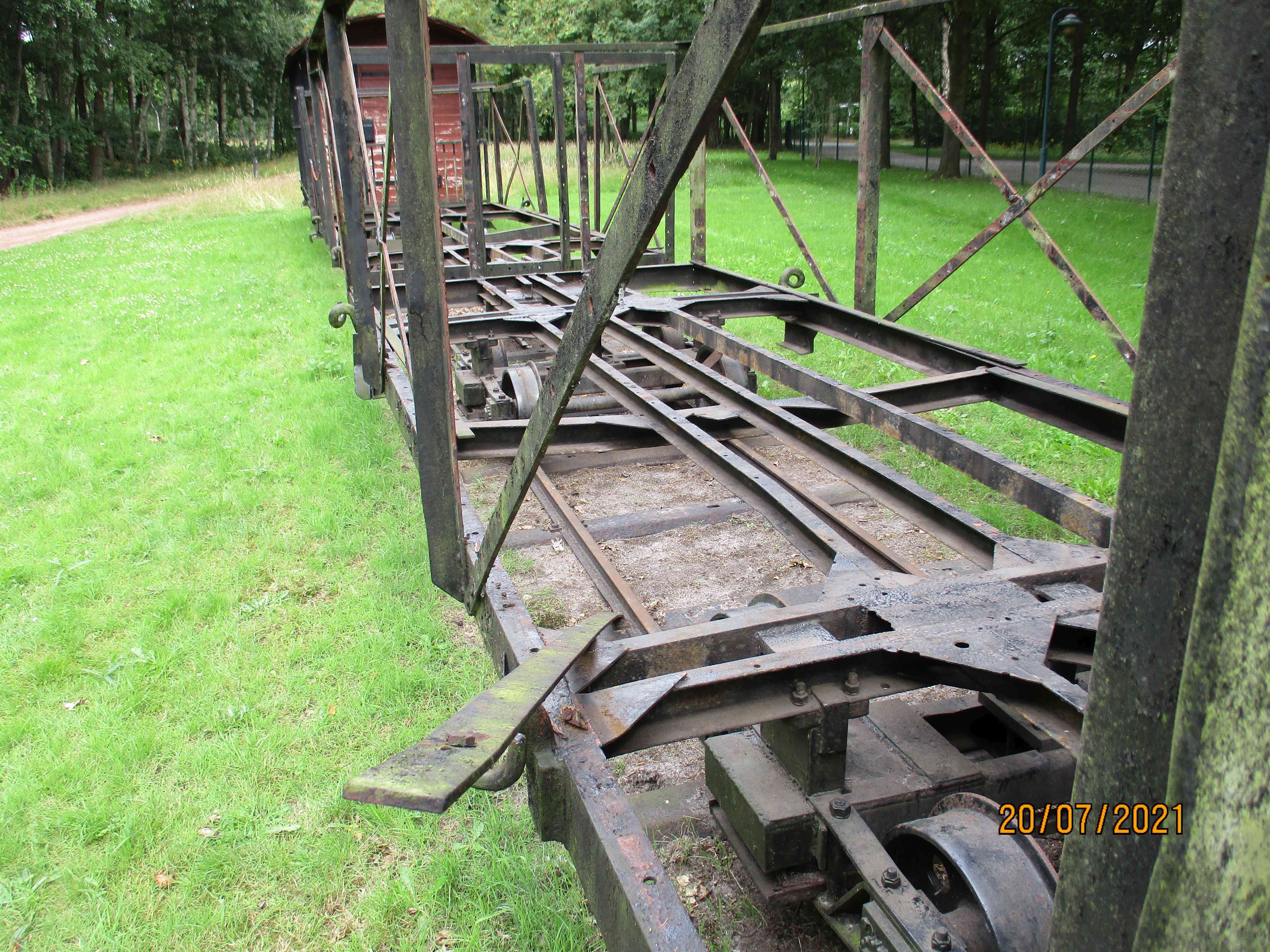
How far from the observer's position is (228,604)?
402 cm

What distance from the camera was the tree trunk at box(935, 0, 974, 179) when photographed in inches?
850

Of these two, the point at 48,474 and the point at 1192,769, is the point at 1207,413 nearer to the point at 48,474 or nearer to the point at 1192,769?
the point at 1192,769

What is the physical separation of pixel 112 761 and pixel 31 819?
277mm

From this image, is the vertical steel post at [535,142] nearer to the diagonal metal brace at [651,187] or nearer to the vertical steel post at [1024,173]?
the diagonal metal brace at [651,187]

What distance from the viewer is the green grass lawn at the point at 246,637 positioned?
98.3 inches

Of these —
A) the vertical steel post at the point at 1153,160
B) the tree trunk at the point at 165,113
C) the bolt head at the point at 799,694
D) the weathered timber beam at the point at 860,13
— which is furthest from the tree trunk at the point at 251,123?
the bolt head at the point at 799,694

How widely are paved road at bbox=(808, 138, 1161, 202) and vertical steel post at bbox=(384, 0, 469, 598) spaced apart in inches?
575

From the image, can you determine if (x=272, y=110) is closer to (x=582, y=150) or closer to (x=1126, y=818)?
(x=582, y=150)

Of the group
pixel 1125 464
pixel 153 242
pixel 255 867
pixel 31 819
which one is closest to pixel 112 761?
pixel 31 819

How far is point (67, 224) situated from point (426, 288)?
2550cm

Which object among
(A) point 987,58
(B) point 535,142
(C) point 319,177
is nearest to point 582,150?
(B) point 535,142

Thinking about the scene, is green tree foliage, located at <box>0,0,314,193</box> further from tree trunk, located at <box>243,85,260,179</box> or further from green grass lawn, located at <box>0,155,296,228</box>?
green grass lawn, located at <box>0,155,296,228</box>

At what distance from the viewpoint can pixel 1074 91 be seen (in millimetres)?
24594

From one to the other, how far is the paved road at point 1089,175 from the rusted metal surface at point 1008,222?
11.0 metres
